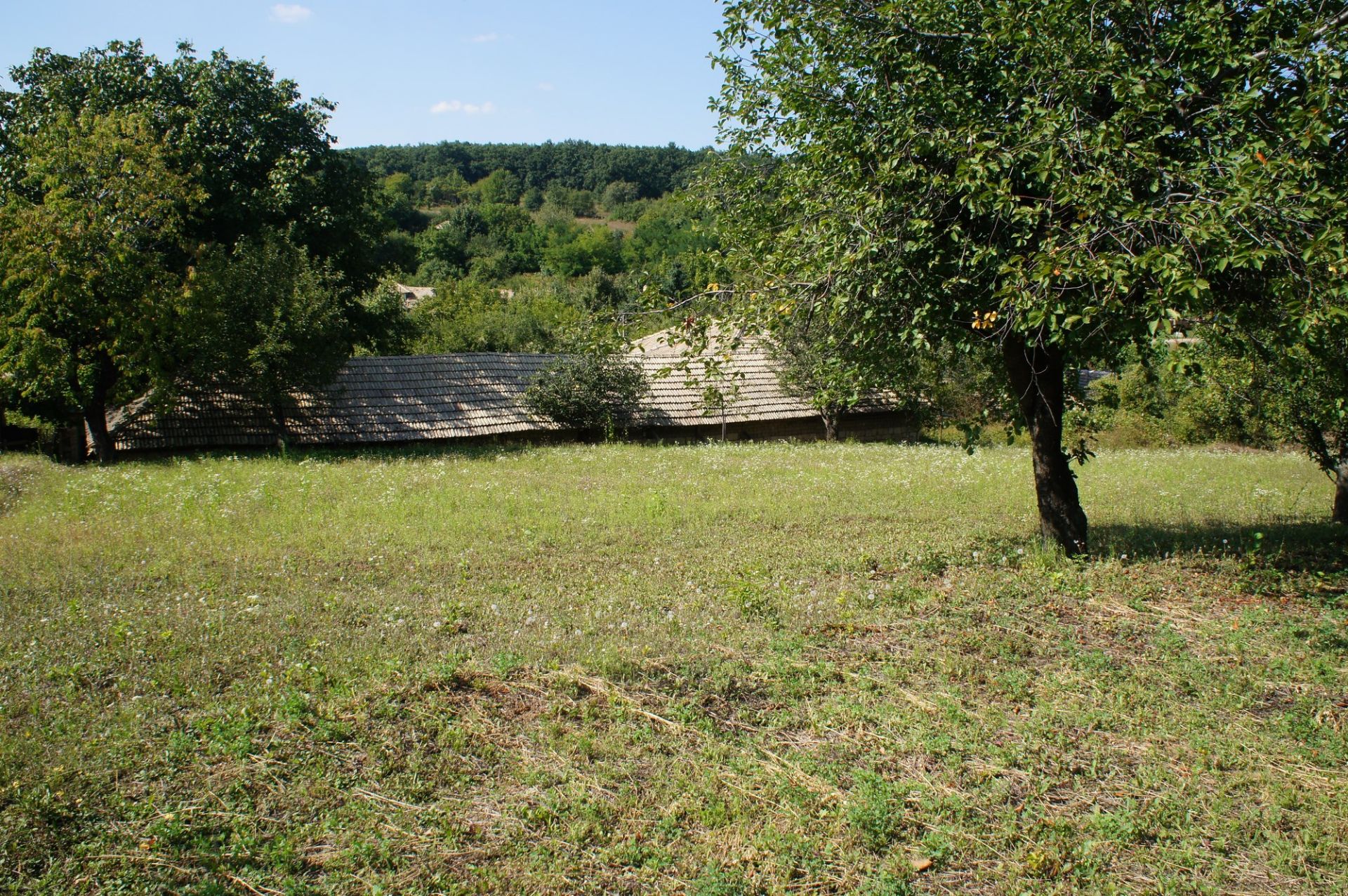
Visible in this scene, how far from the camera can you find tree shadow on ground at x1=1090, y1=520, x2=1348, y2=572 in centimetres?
930

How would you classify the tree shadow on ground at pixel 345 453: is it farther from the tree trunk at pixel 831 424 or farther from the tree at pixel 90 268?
the tree trunk at pixel 831 424

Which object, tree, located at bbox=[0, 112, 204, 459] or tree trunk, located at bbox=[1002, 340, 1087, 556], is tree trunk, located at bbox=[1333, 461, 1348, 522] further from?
tree, located at bbox=[0, 112, 204, 459]

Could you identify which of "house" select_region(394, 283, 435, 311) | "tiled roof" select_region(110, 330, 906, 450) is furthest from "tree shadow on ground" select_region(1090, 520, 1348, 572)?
"house" select_region(394, 283, 435, 311)

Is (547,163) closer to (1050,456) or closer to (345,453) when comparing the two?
(345,453)

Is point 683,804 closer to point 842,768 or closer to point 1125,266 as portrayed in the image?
point 842,768

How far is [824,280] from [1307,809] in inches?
186

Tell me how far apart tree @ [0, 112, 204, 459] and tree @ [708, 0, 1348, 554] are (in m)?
13.6

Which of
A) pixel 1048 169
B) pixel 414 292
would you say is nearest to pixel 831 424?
pixel 1048 169

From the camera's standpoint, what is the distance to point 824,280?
7.26 m

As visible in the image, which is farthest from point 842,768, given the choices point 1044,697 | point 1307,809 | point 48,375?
point 48,375

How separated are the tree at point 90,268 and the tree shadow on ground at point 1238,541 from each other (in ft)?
55.4

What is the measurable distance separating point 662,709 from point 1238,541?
8094mm

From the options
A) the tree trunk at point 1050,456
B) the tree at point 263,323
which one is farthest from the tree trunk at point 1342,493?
the tree at point 263,323

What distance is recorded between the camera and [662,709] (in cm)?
559
